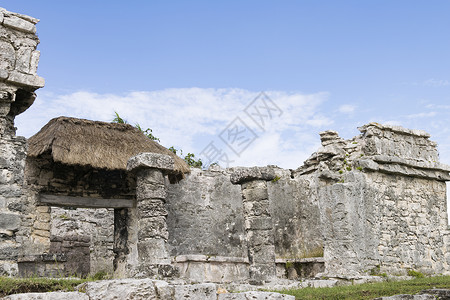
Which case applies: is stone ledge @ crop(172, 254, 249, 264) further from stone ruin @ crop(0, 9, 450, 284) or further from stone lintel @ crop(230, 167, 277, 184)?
stone lintel @ crop(230, 167, 277, 184)

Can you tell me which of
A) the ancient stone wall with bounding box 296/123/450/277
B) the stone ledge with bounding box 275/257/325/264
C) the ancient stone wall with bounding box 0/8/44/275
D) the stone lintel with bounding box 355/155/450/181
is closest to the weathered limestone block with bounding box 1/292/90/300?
the ancient stone wall with bounding box 0/8/44/275

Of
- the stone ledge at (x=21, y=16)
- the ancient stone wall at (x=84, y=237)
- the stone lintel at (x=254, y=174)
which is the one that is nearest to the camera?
the stone ledge at (x=21, y=16)

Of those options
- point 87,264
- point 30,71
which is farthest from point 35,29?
point 87,264

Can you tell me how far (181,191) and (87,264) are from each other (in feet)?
11.1

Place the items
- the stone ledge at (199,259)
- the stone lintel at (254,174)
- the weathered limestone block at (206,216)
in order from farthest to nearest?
the weathered limestone block at (206,216)
the stone ledge at (199,259)
the stone lintel at (254,174)

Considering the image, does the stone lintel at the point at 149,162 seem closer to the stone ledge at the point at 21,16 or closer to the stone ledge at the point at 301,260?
the stone ledge at the point at 21,16

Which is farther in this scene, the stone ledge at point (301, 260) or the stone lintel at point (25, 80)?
the stone ledge at point (301, 260)

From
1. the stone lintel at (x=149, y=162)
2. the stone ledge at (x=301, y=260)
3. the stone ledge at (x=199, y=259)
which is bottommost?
the stone ledge at (x=301, y=260)

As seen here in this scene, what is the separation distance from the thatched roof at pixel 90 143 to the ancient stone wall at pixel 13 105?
2.79m

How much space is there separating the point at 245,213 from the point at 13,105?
15.0ft

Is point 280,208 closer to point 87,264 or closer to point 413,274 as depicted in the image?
point 413,274

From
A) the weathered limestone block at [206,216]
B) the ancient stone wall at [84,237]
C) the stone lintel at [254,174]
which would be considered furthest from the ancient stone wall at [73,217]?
the stone lintel at [254,174]

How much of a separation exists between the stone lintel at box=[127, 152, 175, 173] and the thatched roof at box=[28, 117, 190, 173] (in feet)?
4.86

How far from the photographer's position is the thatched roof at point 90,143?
10322 millimetres
